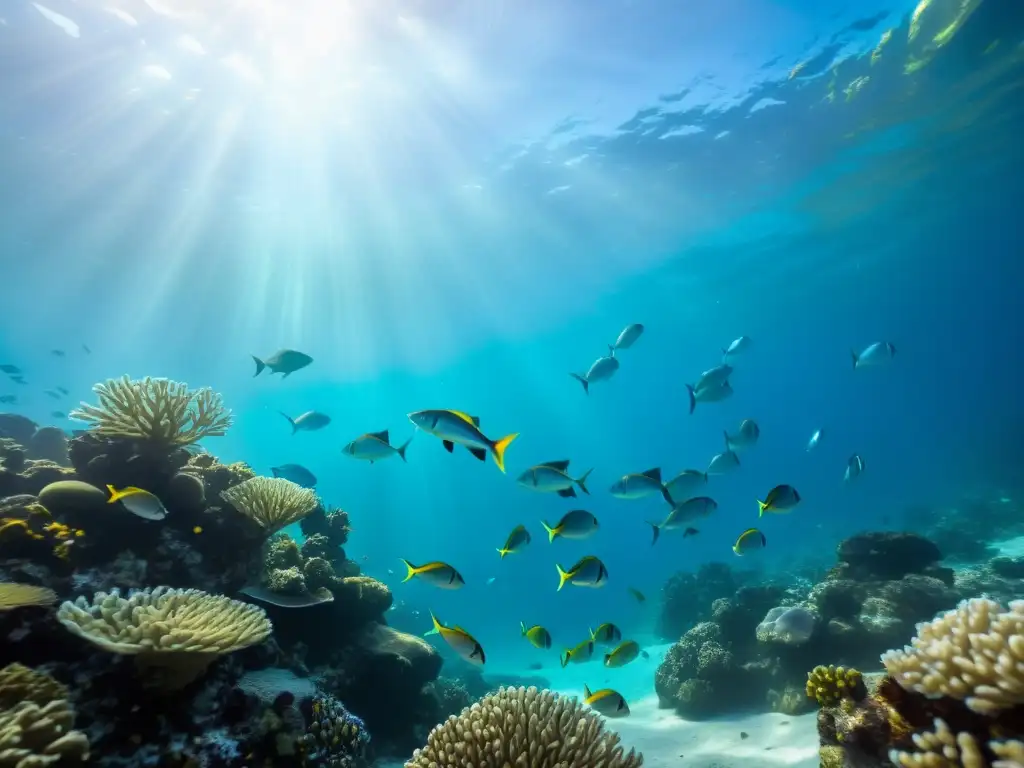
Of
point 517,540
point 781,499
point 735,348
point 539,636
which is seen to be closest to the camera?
point 517,540

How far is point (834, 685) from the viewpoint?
169 inches

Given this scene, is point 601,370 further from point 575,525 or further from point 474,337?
point 474,337

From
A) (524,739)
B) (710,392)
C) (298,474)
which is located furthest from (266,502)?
(710,392)

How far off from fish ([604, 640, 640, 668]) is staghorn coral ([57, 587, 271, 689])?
14.7 feet

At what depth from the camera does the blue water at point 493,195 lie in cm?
1745

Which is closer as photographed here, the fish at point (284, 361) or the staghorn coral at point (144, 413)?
the staghorn coral at point (144, 413)

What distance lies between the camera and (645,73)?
1909cm

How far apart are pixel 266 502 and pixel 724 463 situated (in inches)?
274

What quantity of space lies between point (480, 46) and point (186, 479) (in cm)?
1800

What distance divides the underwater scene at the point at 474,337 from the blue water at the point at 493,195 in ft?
0.68

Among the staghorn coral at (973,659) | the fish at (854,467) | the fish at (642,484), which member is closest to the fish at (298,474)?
the fish at (642,484)

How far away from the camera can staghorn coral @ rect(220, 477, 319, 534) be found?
5832mm

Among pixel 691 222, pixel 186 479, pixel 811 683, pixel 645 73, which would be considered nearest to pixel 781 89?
pixel 645 73

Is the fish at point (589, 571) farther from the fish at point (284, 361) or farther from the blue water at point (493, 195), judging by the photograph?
the blue water at point (493, 195)
